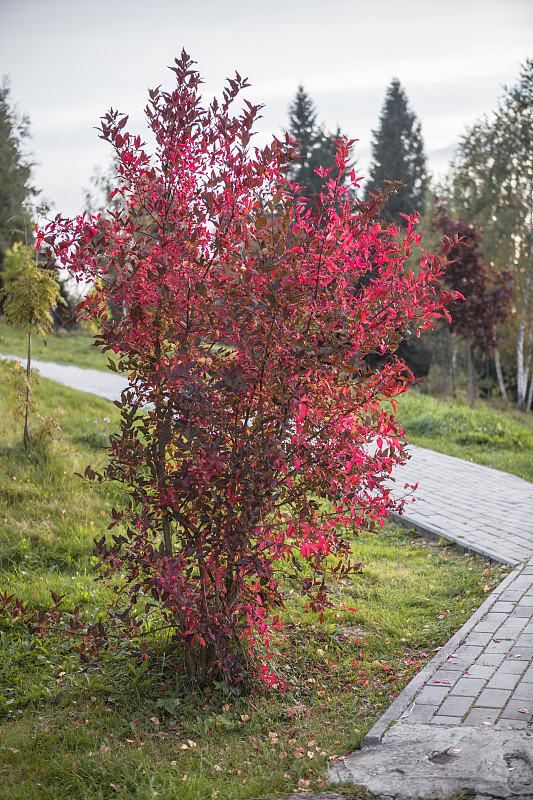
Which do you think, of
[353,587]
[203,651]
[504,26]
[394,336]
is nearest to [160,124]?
[394,336]

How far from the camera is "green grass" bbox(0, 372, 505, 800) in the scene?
3.07m

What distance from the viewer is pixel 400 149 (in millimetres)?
30594

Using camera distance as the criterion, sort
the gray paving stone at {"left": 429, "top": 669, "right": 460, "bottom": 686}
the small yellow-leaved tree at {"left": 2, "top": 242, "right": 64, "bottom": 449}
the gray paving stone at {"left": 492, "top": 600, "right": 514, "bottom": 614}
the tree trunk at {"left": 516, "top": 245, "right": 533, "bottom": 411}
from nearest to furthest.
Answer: the gray paving stone at {"left": 429, "top": 669, "right": 460, "bottom": 686}, the gray paving stone at {"left": 492, "top": 600, "right": 514, "bottom": 614}, the small yellow-leaved tree at {"left": 2, "top": 242, "right": 64, "bottom": 449}, the tree trunk at {"left": 516, "top": 245, "right": 533, "bottom": 411}

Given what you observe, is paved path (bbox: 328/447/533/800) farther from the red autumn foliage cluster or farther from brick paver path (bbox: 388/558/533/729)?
the red autumn foliage cluster

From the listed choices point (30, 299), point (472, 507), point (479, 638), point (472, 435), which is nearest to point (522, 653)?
point (479, 638)

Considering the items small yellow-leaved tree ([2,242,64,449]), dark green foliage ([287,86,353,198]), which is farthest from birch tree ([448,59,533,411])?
small yellow-leaved tree ([2,242,64,449])

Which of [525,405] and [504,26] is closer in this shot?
[504,26]

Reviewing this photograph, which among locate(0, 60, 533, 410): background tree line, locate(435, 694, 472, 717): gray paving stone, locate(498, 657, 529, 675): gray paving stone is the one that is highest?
locate(0, 60, 533, 410): background tree line

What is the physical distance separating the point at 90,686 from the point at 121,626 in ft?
2.09

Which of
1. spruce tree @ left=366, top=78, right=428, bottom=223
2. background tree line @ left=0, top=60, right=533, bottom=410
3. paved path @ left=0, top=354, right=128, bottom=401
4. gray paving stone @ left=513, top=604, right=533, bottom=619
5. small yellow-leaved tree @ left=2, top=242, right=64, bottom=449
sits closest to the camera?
gray paving stone @ left=513, top=604, right=533, bottom=619

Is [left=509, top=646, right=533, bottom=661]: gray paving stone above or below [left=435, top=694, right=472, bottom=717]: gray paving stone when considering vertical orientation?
above

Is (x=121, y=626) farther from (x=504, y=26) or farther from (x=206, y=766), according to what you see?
(x=504, y=26)

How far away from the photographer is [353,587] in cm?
571

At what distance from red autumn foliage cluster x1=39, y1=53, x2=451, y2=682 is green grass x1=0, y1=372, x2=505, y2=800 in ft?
1.36
